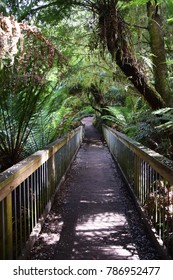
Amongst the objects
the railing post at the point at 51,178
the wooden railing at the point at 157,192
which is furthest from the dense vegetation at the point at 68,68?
the wooden railing at the point at 157,192

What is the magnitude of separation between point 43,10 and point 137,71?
2.11 m

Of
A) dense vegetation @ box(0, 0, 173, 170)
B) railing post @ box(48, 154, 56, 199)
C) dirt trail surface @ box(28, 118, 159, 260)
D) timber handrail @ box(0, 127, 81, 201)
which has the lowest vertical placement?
dirt trail surface @ box(28, 118, 159, 260)

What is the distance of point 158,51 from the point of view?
22.4ft

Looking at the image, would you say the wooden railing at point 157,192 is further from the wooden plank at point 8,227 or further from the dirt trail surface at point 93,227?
the wooden plank at point 8,227

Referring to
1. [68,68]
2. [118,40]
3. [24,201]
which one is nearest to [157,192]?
[24,201]

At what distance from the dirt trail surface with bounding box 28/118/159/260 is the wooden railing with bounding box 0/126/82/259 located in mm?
173

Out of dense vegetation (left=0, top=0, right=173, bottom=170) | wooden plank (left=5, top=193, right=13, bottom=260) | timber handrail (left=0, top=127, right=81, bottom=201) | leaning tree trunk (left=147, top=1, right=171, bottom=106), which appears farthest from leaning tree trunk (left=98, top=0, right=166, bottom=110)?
wooden plank (left=5, top=193, right=13, bottom=260)

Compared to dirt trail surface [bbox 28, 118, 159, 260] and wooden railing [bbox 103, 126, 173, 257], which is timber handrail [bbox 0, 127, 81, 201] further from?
wooden railing [bbox 103, 126, 173, 257]

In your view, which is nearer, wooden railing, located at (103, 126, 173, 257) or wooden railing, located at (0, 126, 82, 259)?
wooden railing, located at (0, 126, 82, 259)

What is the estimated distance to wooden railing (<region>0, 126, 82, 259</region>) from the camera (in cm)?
242

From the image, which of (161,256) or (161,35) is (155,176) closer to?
(161,256)

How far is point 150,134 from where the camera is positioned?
7.06 meters

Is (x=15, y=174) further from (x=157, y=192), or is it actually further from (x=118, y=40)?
(x=118, y=40)
